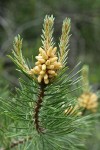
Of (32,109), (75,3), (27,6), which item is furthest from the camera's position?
(75,3)

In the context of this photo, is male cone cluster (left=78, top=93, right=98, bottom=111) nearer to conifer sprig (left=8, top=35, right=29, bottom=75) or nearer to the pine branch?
the pine branch

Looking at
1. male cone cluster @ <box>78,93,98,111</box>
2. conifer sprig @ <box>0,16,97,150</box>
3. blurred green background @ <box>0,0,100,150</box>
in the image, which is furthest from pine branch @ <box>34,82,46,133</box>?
blurred green background @ <box>0,0,100,150</box>

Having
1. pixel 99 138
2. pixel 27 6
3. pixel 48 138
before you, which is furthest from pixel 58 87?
pixel 27 6

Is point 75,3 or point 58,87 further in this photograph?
point 75,3

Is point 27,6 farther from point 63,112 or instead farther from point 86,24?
point 63,112

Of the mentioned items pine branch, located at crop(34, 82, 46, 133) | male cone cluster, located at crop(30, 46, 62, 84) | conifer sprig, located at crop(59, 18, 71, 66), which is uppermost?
conifer sprig, located at crop(59, 18, 71, 66)

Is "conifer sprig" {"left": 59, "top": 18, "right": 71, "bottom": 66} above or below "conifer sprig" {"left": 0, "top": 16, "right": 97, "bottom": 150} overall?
above

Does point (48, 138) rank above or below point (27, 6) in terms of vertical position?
below
